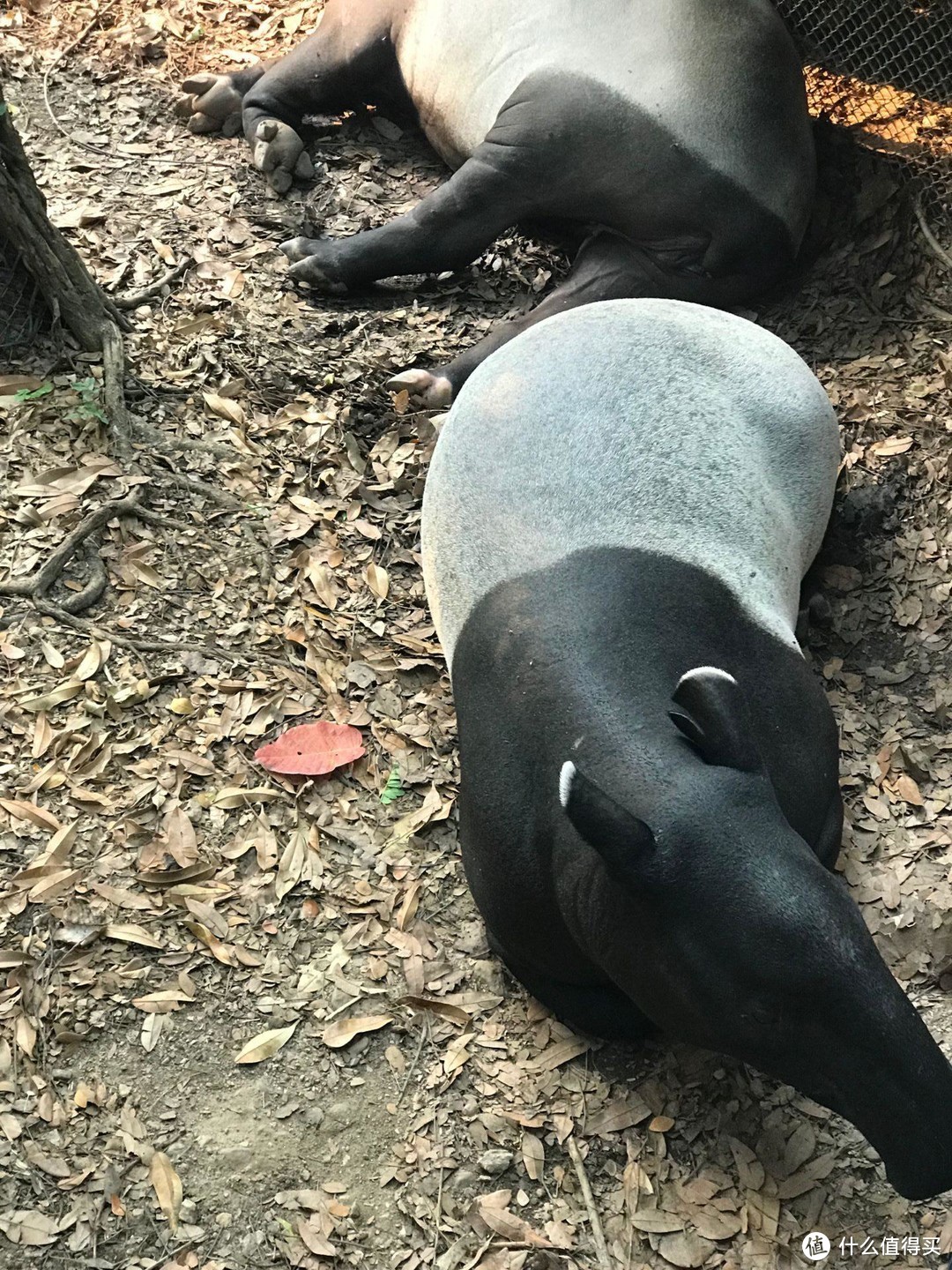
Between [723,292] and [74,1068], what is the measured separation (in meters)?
4.59

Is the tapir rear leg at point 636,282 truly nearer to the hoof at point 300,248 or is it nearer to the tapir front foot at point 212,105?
the hoof at point 300,248

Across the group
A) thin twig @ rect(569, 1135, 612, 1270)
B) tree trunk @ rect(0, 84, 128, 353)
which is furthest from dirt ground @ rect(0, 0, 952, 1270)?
tree trunk @ rect(0, 84, 128, 353)

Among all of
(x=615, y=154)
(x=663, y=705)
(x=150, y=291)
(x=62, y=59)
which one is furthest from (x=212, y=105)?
(x=663, y=705)

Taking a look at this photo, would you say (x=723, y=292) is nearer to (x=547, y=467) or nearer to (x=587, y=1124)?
(x=547, y=467)

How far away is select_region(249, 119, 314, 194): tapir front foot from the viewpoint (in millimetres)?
6520

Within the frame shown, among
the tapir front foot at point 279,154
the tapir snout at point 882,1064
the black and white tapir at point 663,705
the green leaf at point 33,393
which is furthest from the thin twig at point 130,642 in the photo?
the tapir front foot at point 279,154

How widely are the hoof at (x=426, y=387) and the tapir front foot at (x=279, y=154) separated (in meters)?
1.73

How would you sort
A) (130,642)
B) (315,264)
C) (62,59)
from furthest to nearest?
(62,59) → (315,264) → (130,642)

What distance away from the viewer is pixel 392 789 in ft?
14.2

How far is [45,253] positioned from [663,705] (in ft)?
11.1

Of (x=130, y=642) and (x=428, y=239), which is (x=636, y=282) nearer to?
(x=428, y=239)

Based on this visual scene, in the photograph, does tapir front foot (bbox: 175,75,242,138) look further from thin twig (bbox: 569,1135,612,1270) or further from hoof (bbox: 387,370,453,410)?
thin twig (bbox: 569,1135,612,1270)

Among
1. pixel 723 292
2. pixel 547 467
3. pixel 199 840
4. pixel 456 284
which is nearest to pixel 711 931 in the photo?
pixel 547 467

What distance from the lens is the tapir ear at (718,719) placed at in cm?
302
